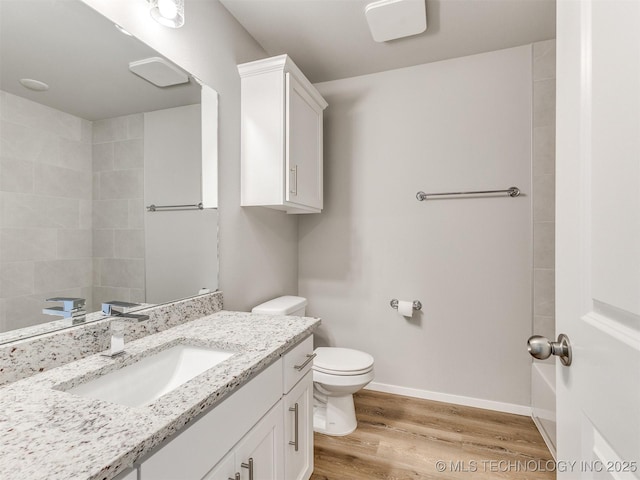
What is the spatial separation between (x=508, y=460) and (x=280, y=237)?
1891mm

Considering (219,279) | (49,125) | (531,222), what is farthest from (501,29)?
(49,125)

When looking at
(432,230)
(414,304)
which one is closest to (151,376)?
(414,304)

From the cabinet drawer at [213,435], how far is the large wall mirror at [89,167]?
0.60 metres

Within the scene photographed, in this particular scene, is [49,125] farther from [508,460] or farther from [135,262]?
[508,460]

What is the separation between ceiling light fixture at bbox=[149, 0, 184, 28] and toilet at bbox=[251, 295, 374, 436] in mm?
1443

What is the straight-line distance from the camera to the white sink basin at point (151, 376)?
36.7 inches

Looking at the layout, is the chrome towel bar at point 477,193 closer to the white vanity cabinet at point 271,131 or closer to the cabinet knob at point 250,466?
the white vanity cabinet at point 271,131

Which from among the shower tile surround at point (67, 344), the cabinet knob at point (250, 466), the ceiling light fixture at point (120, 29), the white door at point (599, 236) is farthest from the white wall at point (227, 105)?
the white door at point (599, 236)

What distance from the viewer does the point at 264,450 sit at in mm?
1064

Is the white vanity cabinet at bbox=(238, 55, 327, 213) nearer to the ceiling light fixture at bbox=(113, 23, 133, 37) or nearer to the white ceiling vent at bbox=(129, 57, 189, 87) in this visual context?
the white ceiling vent at bbox=(129, 57, 189, 87)

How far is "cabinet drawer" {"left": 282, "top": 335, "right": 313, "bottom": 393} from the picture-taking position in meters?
1.22

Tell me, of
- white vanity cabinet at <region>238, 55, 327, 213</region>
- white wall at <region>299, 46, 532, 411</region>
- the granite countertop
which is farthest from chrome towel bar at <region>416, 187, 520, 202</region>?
the granite countertop

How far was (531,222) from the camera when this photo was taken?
6.93 feet

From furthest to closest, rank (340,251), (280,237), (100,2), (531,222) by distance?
(340,251)
(280,237)
(531,222)
(100,2)
